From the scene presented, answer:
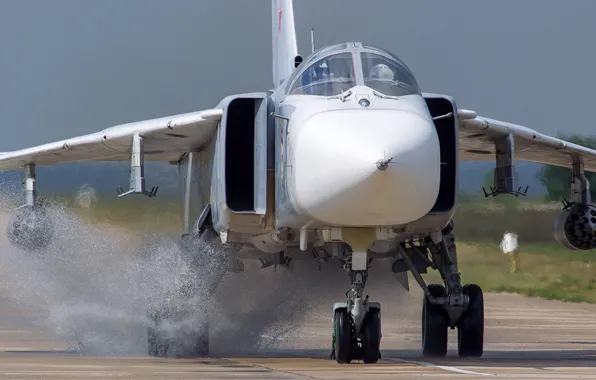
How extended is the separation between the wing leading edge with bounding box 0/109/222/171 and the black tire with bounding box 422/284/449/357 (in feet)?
9.07

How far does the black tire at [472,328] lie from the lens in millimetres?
13805

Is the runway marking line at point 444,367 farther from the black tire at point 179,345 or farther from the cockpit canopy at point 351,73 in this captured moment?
the cockpit canopy at point 351,73

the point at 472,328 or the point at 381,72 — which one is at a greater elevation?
the point at 381,72

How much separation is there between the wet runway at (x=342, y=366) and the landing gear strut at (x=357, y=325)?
0.53ft

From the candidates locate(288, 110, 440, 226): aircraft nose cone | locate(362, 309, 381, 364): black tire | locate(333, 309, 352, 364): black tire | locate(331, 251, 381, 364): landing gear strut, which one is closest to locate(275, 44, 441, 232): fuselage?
locate(288, 110, 440, 226): aircraft nose cone

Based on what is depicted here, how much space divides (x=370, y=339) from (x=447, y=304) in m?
1.91

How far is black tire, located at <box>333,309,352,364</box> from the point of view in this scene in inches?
477

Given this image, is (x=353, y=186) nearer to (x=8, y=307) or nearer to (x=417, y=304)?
(x=417, y=304)

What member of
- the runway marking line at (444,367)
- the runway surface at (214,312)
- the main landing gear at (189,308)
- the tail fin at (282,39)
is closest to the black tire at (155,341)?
the main landing gear at (189,308)

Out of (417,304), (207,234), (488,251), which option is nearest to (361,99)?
(207,234)

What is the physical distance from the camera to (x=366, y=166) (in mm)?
10750

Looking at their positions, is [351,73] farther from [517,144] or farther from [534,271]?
[534,271]

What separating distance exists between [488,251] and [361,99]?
1000 cm

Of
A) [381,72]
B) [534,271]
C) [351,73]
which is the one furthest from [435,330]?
[534,271]
